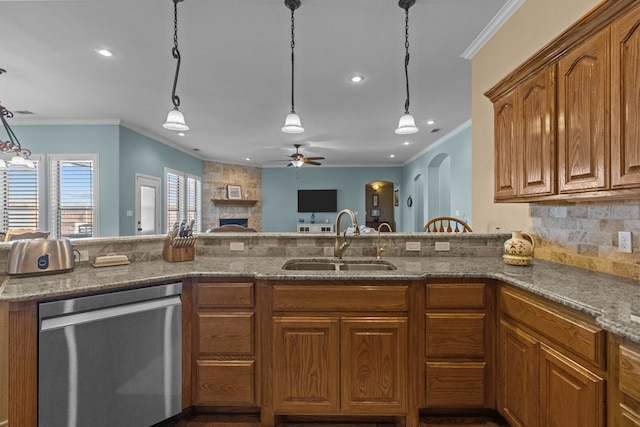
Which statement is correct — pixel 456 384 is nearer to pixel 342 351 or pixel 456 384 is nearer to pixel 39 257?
pixel 342 351

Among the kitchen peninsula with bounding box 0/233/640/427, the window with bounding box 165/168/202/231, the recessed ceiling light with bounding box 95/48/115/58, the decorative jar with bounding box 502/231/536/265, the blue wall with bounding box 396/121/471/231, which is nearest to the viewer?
the kitchen peninsula with bounding box 0/233/640/427

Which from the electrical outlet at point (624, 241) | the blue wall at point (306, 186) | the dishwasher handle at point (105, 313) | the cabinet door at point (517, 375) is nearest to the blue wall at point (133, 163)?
the blue wall at point (306, 186)

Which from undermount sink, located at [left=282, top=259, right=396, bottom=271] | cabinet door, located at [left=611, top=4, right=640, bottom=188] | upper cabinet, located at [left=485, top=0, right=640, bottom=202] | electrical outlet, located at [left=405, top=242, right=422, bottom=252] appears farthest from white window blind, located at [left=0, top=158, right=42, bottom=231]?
cabinet door, located at [left=611, top=4, right=640, bottom=188]

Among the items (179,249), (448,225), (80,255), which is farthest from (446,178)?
(80,255)

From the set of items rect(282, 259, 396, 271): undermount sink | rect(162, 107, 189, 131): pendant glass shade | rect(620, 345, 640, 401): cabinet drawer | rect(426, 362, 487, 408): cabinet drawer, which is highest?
rect(162, 107, 189, 131): pendant glass shade

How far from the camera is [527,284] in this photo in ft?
4.66

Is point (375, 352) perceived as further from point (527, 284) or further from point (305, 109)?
point (305, 109)

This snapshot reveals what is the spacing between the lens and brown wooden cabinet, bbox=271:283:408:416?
1653 mm

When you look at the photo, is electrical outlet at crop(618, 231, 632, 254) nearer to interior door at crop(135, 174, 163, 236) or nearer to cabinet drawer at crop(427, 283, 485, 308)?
cabinet drawer at crop(427, 283, 485, 308)

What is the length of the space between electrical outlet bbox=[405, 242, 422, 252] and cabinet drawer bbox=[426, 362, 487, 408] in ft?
2.83

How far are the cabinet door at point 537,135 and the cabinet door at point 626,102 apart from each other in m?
0.33

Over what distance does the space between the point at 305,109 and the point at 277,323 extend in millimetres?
3551

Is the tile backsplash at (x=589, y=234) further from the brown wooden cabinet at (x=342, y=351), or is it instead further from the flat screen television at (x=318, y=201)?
the flat screen television at (x=318, y=201)

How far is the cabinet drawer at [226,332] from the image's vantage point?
5.59 feet
